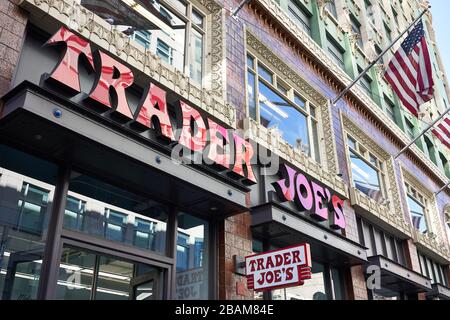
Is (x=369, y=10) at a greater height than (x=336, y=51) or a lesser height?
greater

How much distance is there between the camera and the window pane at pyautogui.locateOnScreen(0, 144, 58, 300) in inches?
231

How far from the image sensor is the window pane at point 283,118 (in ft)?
40.5

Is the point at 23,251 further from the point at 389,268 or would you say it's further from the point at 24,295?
the point at 389,268

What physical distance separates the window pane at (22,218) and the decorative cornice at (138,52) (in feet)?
7.35

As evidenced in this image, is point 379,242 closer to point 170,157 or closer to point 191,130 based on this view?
point 191,130

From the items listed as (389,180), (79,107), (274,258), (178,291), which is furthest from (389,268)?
(79,107)

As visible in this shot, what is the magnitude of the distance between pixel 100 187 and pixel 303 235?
15.8ft

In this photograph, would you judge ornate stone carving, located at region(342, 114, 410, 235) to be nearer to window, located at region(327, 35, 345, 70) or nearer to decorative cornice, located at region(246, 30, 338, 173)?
decorative cornice, located at region(246, 30, 338, 173)

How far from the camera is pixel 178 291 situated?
26.6ft

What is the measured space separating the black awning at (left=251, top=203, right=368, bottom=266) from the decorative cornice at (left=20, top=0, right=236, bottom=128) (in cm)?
214

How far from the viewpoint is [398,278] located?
14141 millimetres

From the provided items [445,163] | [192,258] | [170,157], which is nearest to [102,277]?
[192,258]
